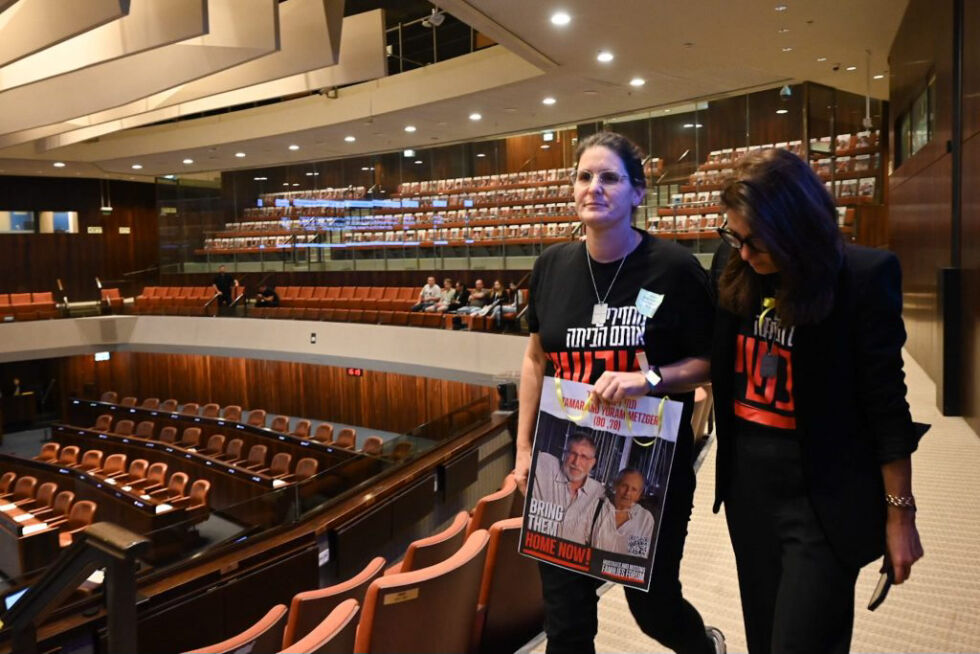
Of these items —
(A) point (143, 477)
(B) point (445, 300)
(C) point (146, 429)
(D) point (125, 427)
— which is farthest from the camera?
(D) point (125, 427)

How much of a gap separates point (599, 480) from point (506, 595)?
99 cm

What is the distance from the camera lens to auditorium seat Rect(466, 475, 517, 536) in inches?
105

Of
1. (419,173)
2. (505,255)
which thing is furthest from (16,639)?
(419,173)

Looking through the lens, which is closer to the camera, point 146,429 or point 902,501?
point 902,501

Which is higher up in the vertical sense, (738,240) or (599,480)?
(738,240)

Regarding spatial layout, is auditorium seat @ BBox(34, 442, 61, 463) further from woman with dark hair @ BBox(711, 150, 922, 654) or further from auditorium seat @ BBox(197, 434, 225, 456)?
woman with dark hair @ BBox(711, 150, 922, 654)

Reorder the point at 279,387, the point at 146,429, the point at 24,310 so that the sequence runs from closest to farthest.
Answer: the point at 146,429 → the point at 24,310 → the point at 279,387

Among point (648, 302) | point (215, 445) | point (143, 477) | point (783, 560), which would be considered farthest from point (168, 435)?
point (783, 560)

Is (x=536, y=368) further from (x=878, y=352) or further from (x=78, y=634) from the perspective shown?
(x=78, y=634)

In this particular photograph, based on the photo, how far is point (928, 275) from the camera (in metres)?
6.18

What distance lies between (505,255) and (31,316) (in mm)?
9844

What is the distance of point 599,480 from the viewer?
4.79 ft

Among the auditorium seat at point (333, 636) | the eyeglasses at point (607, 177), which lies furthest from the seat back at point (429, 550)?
the eyeglasses at point (607, 177)

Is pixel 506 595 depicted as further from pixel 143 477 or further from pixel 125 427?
pixel 125 427
